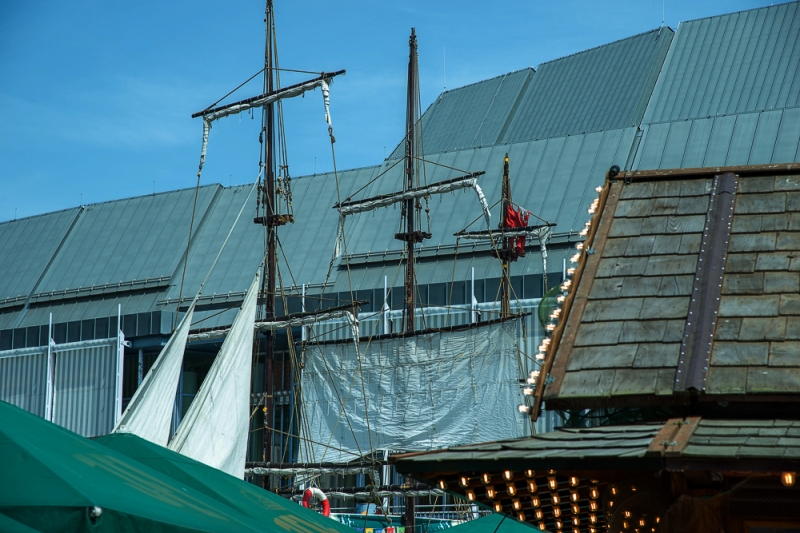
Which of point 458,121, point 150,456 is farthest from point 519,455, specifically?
point 458,121

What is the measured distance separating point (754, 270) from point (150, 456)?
6.54m

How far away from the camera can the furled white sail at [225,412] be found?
2728 cm

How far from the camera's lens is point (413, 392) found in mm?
39406

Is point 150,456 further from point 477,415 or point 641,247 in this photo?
point 477,415

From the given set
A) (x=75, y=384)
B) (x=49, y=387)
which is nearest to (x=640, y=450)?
(x=75, y=384)

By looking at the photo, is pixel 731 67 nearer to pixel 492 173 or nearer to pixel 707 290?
pixel 492 173

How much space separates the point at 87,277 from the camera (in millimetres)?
54688

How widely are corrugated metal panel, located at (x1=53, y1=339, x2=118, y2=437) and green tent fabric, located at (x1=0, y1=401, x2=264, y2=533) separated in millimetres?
36886

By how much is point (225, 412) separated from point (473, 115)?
35.8 meters

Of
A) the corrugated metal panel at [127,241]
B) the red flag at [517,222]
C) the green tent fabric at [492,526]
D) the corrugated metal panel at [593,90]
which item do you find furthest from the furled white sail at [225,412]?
the corrugated metal panel at [593,90]

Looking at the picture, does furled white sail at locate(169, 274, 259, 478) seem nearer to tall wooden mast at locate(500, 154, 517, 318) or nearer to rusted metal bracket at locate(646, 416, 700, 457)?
tall wooden mast at locate(500, 154, 517, 318)

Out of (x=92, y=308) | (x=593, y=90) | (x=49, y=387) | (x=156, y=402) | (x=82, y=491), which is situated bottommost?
(x=82, y=491)

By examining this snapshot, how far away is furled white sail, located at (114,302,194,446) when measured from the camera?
25453 mm

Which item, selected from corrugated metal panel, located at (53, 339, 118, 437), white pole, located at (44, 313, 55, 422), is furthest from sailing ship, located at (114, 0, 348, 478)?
white pole, located at (44, 313, 55, 422)
